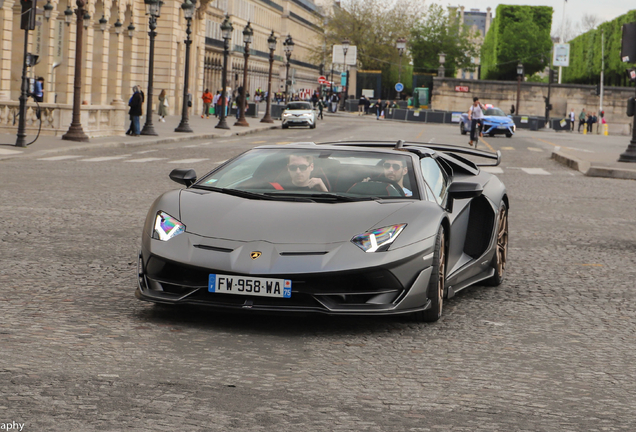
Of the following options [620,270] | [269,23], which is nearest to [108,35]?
[620,270]

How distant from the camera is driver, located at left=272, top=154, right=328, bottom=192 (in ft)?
22.3

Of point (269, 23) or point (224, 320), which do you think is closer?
point (224, 320)

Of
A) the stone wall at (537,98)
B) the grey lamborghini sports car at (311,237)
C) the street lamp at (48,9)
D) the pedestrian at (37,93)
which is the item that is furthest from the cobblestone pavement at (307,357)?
the stone wall at (537,98)

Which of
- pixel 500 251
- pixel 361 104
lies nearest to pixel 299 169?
pixel 500 251

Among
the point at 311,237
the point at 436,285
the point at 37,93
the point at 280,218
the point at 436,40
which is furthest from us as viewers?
the point at 436,40

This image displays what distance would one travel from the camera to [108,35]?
1976 inches

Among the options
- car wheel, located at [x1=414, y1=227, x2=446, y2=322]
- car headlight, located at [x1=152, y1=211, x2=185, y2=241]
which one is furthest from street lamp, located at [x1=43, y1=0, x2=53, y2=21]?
car wheel, located at [x1=414, y1=227, x2=446, y2=322]

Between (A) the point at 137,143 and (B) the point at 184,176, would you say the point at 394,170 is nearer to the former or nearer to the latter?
(B) the point at 184,176

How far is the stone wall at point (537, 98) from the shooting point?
93.2 metres

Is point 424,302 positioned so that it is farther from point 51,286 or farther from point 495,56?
point 495,56

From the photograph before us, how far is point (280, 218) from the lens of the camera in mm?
6031

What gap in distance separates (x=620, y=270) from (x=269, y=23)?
404ft

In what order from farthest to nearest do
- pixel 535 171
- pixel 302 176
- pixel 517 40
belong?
pixel 517 40 → pixel 535 171 → pixel 302 176

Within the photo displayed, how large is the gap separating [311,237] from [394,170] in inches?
51.1
